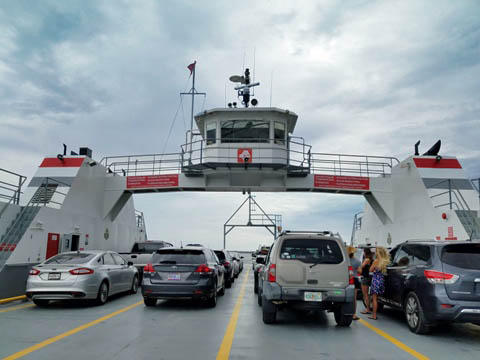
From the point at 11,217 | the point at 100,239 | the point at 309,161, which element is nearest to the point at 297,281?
the point at 11,217

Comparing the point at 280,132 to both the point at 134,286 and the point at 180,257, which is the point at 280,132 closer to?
the point at 134,286

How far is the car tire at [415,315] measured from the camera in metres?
7.02

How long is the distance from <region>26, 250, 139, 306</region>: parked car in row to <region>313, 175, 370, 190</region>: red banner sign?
13.3 meters

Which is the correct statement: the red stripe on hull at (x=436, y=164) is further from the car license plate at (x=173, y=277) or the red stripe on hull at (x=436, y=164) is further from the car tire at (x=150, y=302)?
the car tire at (x=150, y=302)

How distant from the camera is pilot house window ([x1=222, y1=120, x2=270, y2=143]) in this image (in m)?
21.5

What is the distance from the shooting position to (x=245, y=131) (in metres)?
21.6

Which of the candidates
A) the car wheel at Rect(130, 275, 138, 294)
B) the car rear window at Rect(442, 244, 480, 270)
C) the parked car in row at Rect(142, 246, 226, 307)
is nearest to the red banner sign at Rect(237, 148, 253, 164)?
the car wheel at Rect(130, 275, 138, 294)

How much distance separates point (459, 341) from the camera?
6730 mm

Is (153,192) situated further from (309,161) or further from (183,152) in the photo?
(309,161)

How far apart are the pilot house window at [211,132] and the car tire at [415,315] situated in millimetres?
15380

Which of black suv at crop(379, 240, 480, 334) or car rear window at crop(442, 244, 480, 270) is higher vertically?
car rear window at crop(442, 244, 480, 270)

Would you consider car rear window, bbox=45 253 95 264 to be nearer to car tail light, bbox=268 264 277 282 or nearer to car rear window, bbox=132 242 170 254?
car tail light, bbox=268 264 277 282

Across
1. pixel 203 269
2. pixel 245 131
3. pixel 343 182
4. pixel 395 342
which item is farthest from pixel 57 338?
pixel 343 182

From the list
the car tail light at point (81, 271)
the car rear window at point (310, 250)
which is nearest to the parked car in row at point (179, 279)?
the car tail light at point (81, 271)
